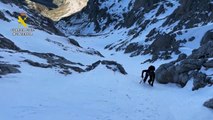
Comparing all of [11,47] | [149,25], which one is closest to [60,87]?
[11,47]

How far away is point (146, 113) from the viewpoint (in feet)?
54.1

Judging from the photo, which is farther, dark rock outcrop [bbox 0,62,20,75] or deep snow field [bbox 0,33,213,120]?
dark rock outcrop [bbox 0,62,20,75]

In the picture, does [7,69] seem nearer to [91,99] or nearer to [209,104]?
[91,99]

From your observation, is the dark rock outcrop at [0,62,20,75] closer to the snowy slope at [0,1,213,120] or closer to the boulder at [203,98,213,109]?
the snowy slope at [0,1,213,120]

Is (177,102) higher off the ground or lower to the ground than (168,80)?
lower

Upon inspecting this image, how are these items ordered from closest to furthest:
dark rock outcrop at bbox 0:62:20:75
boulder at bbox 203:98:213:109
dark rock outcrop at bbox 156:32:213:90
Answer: boulder at bbox 203:98:213:109 → dark rock outcrop at bbox 0:62:20:75 → dark rock outcrop at bbox 156:32:213:90

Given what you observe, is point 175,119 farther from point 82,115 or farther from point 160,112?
point 82,115

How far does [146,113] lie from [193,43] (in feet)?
128

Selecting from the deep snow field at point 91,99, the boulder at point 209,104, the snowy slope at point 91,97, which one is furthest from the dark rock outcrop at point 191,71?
the boulder at point 209,104

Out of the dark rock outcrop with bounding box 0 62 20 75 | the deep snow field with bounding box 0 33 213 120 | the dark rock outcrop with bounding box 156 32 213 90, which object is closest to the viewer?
the deep snow field with bounding box 0 33 213 120

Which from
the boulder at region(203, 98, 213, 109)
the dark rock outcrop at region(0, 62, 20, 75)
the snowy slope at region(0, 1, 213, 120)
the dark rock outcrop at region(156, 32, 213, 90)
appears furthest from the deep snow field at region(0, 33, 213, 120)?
the dark rock outcrop at region(156, 32, 213, 90)

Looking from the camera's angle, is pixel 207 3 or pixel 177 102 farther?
pixel 207 3

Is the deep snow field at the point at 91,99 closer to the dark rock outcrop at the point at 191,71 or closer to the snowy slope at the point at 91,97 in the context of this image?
the snowy slope at the point at 91,97

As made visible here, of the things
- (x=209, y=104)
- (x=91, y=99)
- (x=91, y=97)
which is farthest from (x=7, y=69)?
(x=209, y=104)
